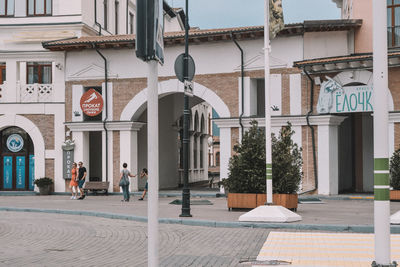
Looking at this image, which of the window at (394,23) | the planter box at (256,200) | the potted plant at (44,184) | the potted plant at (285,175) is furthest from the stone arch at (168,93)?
the planter box at (256,200)

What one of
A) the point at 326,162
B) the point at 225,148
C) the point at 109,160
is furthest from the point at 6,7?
the point at 326,162

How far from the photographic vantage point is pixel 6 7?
33125 mm

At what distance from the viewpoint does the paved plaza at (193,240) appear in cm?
997

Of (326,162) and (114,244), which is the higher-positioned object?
(326,162)

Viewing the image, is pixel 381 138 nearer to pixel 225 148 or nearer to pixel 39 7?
pixel 225 148

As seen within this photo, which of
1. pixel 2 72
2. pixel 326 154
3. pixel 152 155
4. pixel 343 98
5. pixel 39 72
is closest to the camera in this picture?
pixel 152 155

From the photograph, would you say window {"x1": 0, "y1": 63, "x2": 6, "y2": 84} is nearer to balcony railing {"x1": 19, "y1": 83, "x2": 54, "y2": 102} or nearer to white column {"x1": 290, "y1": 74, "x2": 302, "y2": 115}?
balcony railing {"x1": 19, "y1": 83, "x2": 54, "y2": 102}

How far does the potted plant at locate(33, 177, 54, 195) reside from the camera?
103 ft

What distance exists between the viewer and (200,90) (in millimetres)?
29844

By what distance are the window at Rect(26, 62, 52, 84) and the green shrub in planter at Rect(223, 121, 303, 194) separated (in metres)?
16.1

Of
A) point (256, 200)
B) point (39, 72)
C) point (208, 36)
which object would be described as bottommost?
point (256, 200)

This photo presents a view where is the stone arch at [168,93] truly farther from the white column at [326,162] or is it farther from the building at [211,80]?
the white column at [326,162]

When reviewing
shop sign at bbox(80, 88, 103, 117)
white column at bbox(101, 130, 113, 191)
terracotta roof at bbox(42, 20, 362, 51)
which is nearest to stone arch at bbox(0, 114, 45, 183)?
shop sign at bbox(80, 88, 103, 117)

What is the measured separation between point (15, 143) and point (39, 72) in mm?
3831
